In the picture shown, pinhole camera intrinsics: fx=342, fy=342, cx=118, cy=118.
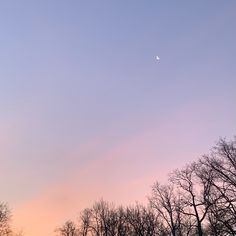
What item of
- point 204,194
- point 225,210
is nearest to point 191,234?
point 204,194

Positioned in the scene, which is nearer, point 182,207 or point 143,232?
point 182,207

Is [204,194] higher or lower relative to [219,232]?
higher

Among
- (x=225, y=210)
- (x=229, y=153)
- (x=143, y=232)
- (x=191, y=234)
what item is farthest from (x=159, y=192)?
(x=225, y=210)

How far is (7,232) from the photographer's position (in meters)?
68.1

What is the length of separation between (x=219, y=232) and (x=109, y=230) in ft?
158

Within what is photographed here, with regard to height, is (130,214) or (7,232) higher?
(130,214)

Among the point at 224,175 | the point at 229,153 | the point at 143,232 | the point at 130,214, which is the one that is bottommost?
the point at 224,175

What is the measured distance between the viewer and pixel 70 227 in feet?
298

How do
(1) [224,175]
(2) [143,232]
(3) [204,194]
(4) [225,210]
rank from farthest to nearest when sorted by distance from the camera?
(2) [143,232]
(3) [204,194]
(1) [224,175]
(4) [225,210]

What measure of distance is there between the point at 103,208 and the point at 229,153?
50.3m

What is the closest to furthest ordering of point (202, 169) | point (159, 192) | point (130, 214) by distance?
point (202, 169)
point (159, 192)
point (130, 214)

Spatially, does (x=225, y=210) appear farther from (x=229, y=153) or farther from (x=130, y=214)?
(x=130, y=214)

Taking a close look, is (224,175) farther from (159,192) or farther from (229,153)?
(159,192)

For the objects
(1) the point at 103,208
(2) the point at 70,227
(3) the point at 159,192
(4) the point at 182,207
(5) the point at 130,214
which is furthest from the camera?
(2) the point at 70,227
